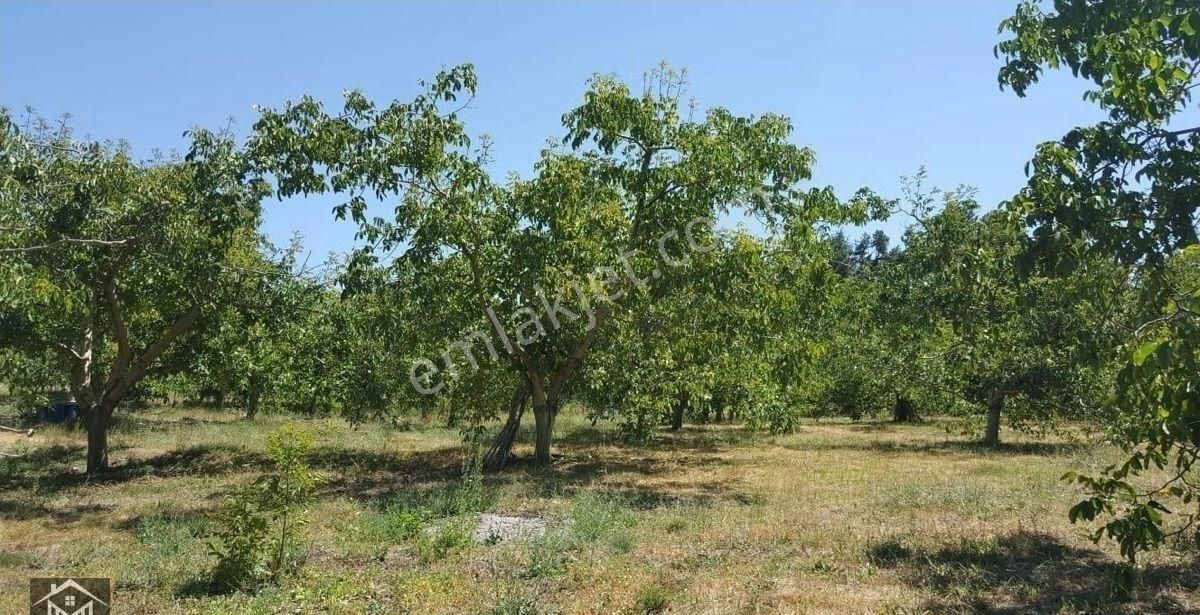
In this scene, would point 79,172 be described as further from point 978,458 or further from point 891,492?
point 978,458

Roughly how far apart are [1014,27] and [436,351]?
1164 centimetres

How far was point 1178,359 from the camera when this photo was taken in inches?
149

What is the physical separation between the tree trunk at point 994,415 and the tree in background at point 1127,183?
1540cm

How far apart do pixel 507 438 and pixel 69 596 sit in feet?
32.2

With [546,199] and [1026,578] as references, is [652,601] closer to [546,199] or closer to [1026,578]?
[1026,578]

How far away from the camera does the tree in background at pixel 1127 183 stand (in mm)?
4816

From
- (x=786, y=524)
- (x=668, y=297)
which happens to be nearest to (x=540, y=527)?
(x=786, y=524)

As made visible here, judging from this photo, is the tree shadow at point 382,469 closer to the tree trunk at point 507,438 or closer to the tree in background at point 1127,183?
the tree trunk at point 507,438

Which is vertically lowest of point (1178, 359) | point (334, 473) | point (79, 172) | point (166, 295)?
point (334, 473)

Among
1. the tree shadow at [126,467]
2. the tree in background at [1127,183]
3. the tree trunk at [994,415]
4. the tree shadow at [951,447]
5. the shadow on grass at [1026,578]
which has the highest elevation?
the tree in background at [1127,183]

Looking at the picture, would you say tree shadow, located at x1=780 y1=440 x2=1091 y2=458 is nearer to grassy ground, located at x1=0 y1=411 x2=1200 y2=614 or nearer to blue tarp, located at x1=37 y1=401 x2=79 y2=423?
grassy ground, located at x1=0 y1=411 x2=1200 y2=614

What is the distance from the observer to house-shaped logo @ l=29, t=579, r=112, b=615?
6570mm

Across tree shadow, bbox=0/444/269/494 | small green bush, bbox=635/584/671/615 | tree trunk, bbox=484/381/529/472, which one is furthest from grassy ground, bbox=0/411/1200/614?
tree trunk, bbox=484/381/529/472

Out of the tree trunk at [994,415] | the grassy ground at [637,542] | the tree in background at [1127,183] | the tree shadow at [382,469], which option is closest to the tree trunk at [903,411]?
the tree trunk at [994,415]
